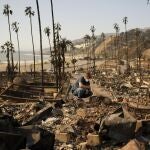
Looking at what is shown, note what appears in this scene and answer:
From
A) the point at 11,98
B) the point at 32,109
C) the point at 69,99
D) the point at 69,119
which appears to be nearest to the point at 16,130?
the point at 69,119

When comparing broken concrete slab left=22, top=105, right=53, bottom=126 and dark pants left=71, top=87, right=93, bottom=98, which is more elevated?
dark pants left=71, top=87, right=93, bottom=98

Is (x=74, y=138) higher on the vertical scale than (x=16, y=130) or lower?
lower

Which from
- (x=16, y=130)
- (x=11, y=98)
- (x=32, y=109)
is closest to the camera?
(x=16, y=130)

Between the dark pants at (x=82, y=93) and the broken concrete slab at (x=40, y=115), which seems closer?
the broken concrete slab at (x=40, y=115)

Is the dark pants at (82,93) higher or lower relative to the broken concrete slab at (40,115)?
higher

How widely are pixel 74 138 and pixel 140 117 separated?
2.74 meters

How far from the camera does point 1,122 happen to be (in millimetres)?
10211

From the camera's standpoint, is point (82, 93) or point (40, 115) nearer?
point (40, 115)

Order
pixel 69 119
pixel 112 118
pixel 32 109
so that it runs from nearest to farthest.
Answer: pixel 112 118, pixel 69 119, pixel 32 109

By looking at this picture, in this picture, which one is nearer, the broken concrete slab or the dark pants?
the broken concrete slab

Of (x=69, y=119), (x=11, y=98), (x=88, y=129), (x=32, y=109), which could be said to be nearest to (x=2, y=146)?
(x=88, y=129)

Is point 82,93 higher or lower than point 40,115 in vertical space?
higher

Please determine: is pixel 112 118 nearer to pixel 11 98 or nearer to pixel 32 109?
pixel 32 109

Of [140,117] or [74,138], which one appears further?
[140,117]
